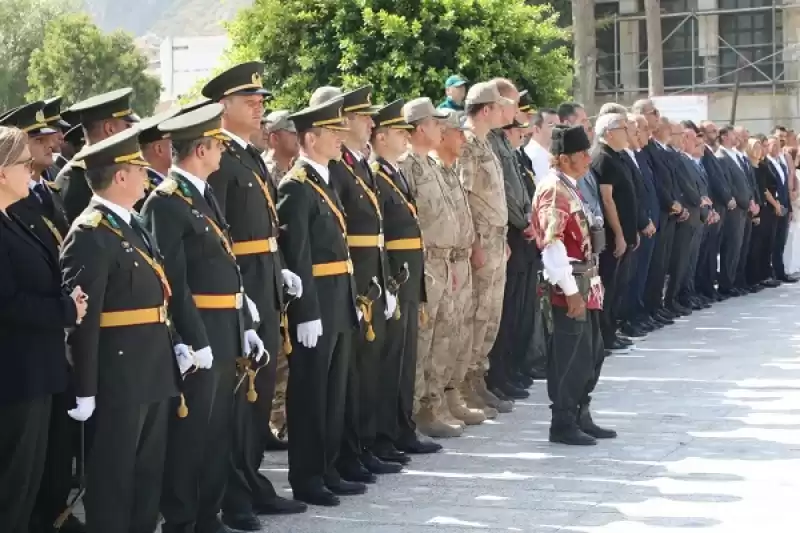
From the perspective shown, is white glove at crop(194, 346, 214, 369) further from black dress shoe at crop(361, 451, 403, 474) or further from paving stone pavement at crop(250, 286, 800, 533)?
black dress shoe at crop(361, 451, 403, 474)

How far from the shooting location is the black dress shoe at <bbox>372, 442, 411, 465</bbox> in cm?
814

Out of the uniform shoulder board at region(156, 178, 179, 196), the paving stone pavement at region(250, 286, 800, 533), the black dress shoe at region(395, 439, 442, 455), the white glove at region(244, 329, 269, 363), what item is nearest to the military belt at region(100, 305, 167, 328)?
the uniform shoulder board at region(156, 178, 179, 196)

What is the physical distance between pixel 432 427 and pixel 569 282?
1.35m

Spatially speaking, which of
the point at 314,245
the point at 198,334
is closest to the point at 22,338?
the point at 198,334

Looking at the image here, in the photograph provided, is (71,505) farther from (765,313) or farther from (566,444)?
(765,313)

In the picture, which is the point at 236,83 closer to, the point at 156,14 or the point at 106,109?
the point at 106,109

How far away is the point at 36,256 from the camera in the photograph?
18.8 feet

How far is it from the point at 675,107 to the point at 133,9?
146567mm

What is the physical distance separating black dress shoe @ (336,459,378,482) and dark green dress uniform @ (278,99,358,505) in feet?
0.79

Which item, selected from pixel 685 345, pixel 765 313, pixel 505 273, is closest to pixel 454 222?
pixel 505 273

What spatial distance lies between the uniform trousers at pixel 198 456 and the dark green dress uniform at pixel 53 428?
52cm

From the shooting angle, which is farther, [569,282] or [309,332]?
[569,282]

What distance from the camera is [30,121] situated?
7082 mm

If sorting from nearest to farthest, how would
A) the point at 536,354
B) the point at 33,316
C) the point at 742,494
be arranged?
the point at 33,316
the point at 742,494
the point at 536,354
